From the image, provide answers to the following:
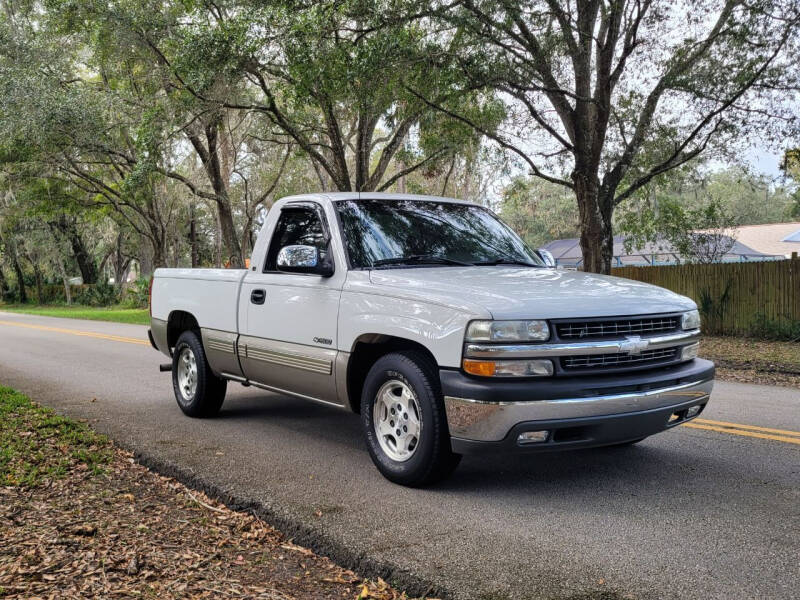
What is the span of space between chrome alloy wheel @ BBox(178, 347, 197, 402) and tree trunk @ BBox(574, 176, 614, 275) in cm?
958

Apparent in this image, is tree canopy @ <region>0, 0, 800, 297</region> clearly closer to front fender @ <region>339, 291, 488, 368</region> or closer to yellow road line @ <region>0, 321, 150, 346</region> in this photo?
yellow road line @ <region>0, 321, 150, 346</region>

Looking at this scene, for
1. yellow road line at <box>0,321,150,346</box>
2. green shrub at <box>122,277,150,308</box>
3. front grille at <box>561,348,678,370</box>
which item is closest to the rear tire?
front grille at <box>561,348,678,370</box>

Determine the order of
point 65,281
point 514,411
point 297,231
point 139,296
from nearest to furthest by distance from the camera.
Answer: point 514,411
point 297,231
point 139,296
point 65,281

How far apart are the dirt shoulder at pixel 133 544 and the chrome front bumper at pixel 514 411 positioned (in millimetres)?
1127

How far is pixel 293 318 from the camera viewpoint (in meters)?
5.91

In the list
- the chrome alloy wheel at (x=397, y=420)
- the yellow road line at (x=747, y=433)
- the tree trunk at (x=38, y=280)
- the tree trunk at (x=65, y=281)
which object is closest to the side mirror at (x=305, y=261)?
the chrome alloy wheel at (x=397, y=420)

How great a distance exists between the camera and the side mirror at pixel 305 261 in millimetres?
5465

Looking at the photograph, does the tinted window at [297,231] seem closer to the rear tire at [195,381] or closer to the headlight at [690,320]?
the rear tire at [195,381]

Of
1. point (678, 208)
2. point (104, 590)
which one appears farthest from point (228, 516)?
point (678, 208)

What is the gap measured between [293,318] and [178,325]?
8.26 feet

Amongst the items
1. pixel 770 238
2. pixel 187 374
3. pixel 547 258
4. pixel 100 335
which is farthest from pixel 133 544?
pixel 770 238

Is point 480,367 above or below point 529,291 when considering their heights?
below

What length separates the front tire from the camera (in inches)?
183

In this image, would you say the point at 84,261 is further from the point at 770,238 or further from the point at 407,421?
the point at 407,421
